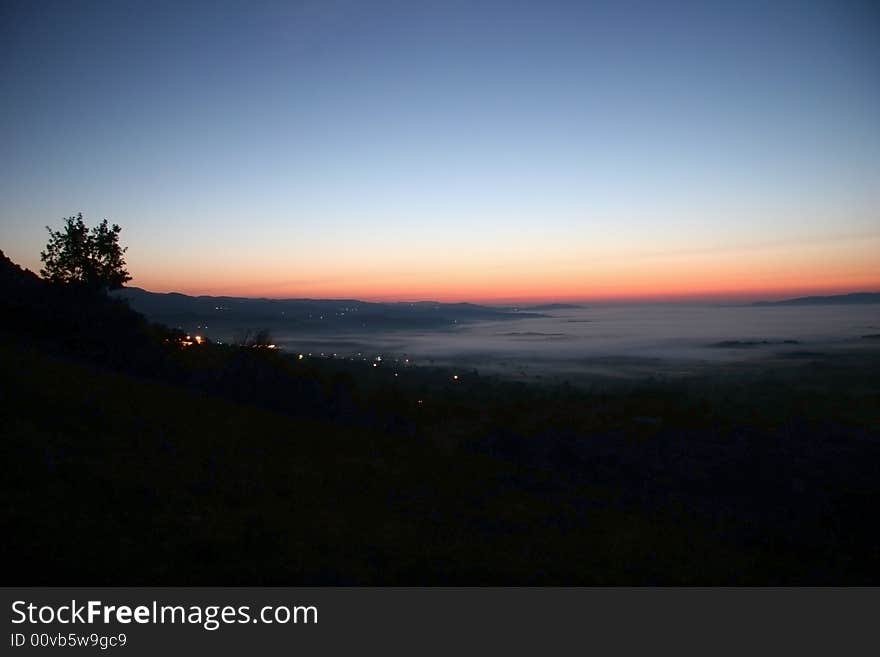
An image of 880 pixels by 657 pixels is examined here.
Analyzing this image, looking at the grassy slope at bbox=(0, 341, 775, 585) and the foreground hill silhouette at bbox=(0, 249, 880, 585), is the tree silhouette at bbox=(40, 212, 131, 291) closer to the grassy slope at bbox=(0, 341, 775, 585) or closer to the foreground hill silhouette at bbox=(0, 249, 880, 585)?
the foreground hill silhouette at bbox=(0, 249, 880, 585)

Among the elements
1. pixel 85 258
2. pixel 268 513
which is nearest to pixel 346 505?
pixel 268 513

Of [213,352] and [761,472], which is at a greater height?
[213,352]

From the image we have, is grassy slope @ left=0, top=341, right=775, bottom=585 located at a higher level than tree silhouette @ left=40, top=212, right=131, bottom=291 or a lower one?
lower

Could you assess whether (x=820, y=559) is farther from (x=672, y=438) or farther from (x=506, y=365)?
(x=506, y=365)

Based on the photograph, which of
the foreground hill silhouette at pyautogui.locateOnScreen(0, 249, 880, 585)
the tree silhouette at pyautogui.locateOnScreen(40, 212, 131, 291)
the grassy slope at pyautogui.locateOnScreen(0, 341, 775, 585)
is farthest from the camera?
the tree silhouette at pyautogui.locateOnScreen(40, 212, 131, 291)

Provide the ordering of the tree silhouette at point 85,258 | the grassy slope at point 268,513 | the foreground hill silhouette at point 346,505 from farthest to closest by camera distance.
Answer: the tree silhouette at point 85,258 < the foreground hill silhouette at point 346,505 < the grassy slope at point 268,513

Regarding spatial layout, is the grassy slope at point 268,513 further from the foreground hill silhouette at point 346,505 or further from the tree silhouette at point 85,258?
the tree silhouette at point 85,258

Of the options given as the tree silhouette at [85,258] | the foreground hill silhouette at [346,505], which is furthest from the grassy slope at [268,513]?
the tree silhouette at [85,258]

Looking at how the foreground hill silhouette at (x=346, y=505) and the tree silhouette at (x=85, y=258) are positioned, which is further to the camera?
the tree silhouette at (x=85, y=258)

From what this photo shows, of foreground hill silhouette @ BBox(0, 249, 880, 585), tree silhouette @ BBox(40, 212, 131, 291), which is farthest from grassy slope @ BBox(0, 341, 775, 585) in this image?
tree silhouette @ BBox(40, 212, 131, 291)

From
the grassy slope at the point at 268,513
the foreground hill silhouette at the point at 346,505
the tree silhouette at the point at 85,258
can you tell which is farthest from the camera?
the tree silhouette at the point at 85,258
